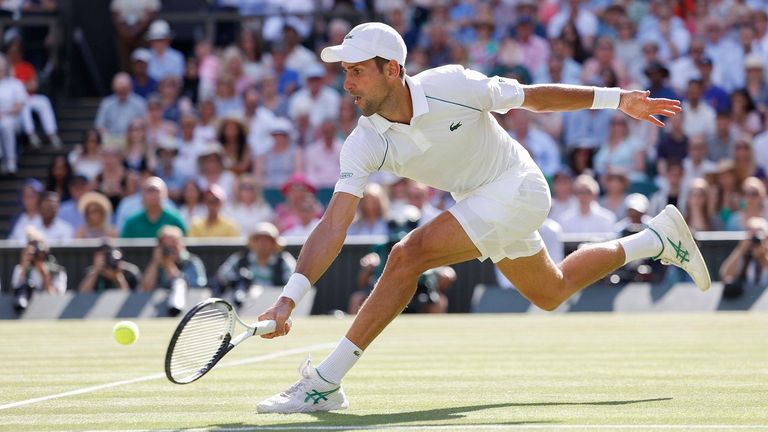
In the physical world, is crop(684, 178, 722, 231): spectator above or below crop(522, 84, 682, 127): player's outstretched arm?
below

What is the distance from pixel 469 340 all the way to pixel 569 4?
971cm

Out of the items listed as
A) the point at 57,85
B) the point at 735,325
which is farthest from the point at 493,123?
the point at 57,85

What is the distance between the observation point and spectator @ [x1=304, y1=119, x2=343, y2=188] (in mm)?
18438

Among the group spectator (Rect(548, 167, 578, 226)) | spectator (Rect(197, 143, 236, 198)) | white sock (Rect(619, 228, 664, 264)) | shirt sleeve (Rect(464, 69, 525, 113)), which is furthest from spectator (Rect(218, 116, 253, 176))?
shirt sleeve (Rect(464, 69, 525, 113))

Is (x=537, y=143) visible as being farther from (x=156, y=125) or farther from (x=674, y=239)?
(x=674, y=239)

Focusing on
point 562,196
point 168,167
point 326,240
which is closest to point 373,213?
point 562,196

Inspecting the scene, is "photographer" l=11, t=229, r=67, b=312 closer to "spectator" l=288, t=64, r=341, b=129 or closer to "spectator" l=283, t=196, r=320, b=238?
"spectator" l=283, t=196, r=320, b=238

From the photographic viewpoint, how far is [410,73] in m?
18.8

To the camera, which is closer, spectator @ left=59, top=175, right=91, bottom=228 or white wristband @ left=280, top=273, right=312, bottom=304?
white wristband @ left=280, top=273, right=312, bottom=304

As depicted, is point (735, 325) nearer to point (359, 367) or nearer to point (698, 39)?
point (359, 367)

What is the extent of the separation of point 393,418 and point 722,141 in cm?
1216

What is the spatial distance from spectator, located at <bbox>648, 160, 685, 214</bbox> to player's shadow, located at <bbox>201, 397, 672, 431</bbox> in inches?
391

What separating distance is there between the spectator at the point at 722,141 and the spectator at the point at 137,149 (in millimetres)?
7479

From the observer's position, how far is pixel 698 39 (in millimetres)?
18984
